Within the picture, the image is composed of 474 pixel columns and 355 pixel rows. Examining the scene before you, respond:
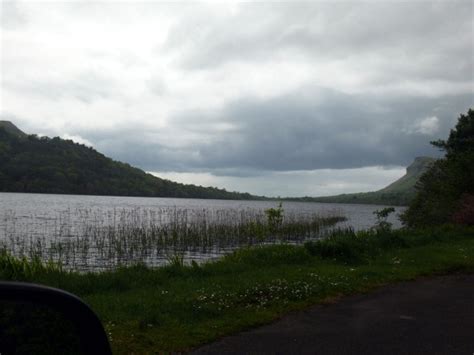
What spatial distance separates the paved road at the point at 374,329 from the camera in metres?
6.48

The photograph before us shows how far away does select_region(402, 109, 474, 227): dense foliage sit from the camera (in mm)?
27422

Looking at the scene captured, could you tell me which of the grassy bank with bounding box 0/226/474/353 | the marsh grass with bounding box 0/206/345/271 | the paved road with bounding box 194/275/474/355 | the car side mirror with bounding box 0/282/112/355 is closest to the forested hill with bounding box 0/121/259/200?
the marsh grass with bounding box 0/206/345/271

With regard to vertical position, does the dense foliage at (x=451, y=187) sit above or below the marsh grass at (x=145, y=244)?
above

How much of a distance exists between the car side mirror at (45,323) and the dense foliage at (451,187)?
26402 millimetres

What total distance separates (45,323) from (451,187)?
32.1 m

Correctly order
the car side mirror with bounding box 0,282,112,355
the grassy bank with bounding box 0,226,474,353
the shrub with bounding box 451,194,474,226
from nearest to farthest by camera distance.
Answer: the car side mirror with bounding box 0,282,112,355, the grassy bank with bounding box 0,226,474,353, the shrub with bounding box 451,194,474,226

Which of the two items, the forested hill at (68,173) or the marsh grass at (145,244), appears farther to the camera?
the forested hill at (68,173)

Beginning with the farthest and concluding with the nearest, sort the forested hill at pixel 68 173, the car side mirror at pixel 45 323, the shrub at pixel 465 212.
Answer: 1. the forested hill at pixel 68 173
2. the shrub at pixel 465 212
3. the car side mirror at pixel 45 323

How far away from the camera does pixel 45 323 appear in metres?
2.46

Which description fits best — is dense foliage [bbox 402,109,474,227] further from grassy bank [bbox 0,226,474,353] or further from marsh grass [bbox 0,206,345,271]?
grassy bank [bbox 0,226,474,353]

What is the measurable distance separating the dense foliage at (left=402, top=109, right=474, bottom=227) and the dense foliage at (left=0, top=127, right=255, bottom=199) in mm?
119751

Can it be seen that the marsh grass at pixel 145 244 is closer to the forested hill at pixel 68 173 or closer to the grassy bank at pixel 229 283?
the grassy bank at pixel 229 283

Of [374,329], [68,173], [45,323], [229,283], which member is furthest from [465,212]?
[68,173]

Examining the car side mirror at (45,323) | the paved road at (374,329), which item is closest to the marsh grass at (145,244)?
the paved road at (374,329)
